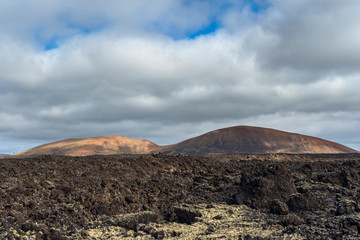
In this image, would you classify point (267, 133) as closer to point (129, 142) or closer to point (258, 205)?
point (129, 142)

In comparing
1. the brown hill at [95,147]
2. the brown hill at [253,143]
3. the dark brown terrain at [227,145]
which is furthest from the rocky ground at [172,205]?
the brown hill at [95,147]

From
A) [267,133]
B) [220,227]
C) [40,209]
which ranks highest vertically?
[267,133]

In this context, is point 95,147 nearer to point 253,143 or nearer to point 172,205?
point 253,143

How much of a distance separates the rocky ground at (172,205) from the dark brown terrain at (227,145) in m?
71.3

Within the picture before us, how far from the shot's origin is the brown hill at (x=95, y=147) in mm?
90312

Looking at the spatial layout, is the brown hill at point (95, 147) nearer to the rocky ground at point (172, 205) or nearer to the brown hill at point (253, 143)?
the brown hill at point (253, 143)

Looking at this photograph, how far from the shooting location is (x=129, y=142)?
11306 centimetres

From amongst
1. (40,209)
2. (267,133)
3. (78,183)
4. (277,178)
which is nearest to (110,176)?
(78,183)

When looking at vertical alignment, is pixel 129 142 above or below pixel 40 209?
above

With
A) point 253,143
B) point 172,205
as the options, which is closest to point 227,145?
point 253,143

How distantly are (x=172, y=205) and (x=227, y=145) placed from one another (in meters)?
83.0

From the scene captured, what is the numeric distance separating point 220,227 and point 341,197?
4993mm

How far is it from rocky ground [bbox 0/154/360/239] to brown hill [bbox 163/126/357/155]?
2839 inches

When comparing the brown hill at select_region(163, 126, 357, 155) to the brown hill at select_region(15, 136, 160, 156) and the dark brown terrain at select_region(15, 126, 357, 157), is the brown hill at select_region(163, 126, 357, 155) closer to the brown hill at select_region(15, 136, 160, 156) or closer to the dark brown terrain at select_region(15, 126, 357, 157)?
the dark brown terrain at select_region(15, 126, 357, 157)
